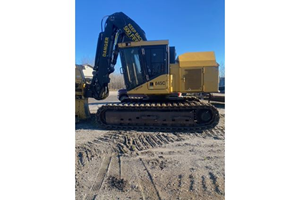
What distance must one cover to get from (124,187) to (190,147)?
1.73 metres

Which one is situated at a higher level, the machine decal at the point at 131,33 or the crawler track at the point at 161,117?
the machine decal at the point at 131,33

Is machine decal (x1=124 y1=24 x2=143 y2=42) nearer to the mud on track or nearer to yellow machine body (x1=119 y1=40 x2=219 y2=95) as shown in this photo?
yellow machine body (x1=119 y1=40 x2=219 y2=95)

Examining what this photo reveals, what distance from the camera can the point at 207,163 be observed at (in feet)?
8.67

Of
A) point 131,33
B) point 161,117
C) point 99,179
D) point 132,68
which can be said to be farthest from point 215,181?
point 131,33

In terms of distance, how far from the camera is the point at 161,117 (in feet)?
14.7

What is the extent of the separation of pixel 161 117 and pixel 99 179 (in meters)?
2.55

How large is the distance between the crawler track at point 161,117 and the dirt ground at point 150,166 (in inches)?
15.3

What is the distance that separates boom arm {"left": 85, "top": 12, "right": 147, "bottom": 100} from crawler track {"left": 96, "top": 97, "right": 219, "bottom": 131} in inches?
44.5

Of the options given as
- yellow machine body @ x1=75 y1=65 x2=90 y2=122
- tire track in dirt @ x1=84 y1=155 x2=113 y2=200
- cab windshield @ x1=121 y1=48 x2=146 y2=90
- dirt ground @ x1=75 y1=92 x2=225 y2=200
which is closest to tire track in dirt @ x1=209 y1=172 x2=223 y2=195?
dirt ground @ x1=75 y1=92 x2=225 y2=200

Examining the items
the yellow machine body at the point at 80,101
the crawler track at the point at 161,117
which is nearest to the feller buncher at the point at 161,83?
the crawler track at the point at 161,117

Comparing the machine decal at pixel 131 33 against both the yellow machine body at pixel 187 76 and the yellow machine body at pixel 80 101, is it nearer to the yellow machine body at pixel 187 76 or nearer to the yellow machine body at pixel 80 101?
the yellow machine body at pixel 187 76

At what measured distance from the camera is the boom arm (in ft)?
15.9

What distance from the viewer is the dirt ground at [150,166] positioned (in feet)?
6.61

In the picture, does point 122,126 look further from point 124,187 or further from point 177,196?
point 177,196
